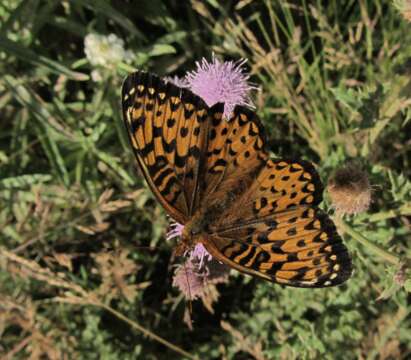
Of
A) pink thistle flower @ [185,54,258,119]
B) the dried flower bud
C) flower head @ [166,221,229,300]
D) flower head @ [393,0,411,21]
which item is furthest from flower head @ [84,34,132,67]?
flower head @ [393,0,411,21]

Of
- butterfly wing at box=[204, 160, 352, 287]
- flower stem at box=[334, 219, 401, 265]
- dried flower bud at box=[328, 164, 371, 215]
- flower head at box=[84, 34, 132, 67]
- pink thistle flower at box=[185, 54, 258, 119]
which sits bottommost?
flower stem at box=[334, 219, 401, 265]

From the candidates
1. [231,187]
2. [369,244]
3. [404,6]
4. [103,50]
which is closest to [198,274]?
[231,187]

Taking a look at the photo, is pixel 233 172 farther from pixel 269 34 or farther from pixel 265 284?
pixel 269 34

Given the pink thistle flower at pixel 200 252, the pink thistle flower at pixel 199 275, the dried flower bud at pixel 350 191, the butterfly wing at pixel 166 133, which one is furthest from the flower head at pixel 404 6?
the pink thistle flower at pixel 199 275

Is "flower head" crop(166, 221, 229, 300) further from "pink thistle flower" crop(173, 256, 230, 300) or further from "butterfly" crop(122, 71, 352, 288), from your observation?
"butterfly" crop(122, 71, 352, 288)

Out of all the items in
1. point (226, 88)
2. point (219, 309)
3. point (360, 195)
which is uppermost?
point (226, 88)

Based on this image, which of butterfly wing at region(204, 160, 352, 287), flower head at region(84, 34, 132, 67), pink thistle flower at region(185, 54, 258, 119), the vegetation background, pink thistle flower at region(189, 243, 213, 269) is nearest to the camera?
butterfly wing at region(204, 160, 352, 287)

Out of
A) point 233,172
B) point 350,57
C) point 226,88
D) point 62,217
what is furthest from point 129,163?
point 350,57
